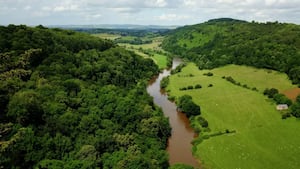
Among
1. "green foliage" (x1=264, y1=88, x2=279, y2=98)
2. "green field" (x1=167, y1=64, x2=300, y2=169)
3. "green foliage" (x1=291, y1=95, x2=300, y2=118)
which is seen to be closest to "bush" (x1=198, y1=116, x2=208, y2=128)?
"green field" (x1=167, y1=64, x2=300, y2=169)

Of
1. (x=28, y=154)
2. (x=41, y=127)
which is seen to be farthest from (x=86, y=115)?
(x=28, y=154)

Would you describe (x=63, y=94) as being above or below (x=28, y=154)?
above

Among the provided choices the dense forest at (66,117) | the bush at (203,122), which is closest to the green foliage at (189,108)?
the bush at (203,122)

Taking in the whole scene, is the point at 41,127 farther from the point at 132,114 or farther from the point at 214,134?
the point at 214,134

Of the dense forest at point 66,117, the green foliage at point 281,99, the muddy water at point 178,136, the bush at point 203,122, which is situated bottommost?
the muddy water at point 178,136

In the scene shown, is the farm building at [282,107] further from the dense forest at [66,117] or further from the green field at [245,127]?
the dense forest at [66,117]

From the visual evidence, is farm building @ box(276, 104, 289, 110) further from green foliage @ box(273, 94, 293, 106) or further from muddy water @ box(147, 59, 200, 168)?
muddy water @ box(147, 59, 200, 168)
